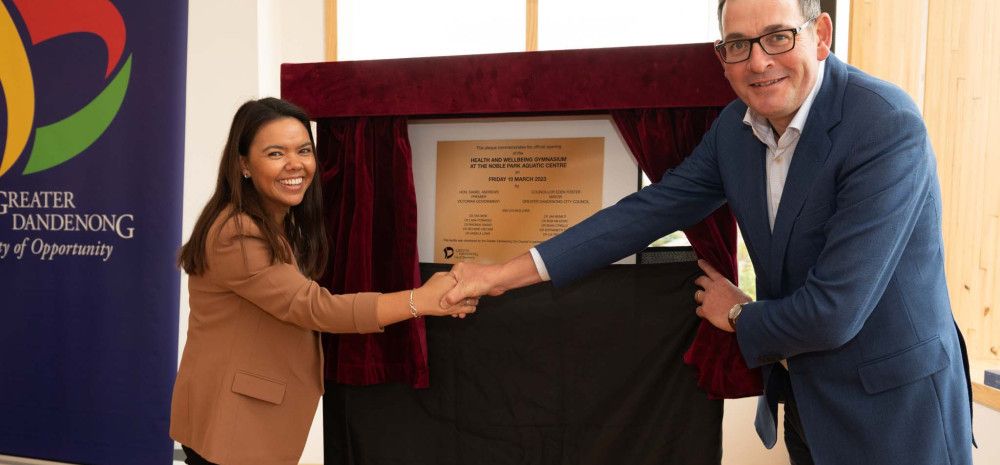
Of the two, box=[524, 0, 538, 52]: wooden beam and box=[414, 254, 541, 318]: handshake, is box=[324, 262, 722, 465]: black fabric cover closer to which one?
box=[414, 254, 541, 318]: handshake

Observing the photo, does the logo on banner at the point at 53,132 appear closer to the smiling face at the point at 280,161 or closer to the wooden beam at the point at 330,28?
the wooden beam at the point at 330,28

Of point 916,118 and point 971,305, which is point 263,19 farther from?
point 971,305

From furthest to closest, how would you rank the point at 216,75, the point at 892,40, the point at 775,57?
the point at 216,75
the point at 892,40
the point at 775,57

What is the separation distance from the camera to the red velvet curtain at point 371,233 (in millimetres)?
2002

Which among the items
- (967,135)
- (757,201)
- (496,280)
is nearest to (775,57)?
(757,201)

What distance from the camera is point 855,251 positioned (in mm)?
1339

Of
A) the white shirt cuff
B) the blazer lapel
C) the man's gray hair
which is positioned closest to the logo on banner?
the white shirt cuff

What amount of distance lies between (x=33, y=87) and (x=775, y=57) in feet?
10.6

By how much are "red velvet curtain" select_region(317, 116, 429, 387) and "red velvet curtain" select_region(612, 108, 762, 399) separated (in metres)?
0.63

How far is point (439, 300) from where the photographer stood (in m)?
1.88

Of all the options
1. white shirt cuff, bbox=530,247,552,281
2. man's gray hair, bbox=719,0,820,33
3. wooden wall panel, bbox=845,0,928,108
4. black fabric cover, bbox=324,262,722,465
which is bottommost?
black fabric cover, bbox=324,262,722,465

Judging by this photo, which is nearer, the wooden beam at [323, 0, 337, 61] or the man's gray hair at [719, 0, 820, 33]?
the man's gray hair at [719, 0, 820, 33]

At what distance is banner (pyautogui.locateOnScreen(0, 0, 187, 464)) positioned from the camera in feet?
10.3

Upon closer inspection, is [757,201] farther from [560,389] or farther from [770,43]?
[560,389]
